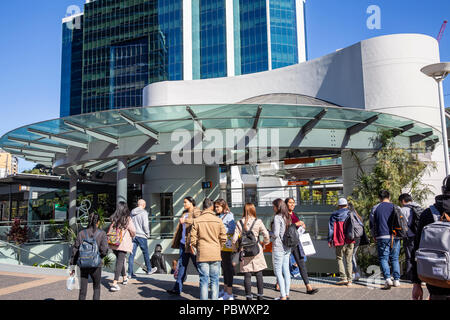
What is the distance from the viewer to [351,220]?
6781 millimetres

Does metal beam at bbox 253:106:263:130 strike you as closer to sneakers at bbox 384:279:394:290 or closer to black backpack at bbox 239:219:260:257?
black backpack at bbox 239:219:260:257

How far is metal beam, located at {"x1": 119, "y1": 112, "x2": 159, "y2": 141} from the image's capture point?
1020cm

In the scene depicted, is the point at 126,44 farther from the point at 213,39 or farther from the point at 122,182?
the point at 122,182

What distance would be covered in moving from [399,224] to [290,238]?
6.86 ft

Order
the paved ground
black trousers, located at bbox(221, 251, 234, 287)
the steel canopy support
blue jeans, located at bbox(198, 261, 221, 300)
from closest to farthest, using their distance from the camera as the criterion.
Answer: blue jeans, located at bbox(198, 261, 221, 300) → black trousers, located at bbox(221, 251, 234, 287) → the paved ground → the steel canopy support

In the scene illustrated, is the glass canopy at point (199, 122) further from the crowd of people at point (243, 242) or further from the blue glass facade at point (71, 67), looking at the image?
the blue glass facade at point (71, 67)

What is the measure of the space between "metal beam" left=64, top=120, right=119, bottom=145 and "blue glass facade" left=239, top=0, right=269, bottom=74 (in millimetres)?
61370

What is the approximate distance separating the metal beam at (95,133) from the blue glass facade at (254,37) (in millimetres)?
61370

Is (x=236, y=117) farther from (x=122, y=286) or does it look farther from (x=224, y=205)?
(x=122, y=286)

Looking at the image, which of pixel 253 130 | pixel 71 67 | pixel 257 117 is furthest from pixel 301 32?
pixel 257 117

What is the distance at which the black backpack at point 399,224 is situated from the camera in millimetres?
6453

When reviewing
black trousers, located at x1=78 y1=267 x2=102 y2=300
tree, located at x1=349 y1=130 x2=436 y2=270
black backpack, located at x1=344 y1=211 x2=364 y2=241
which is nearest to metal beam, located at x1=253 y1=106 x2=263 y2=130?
tree, located at x1=349 y1=130 x2=436 y2=270

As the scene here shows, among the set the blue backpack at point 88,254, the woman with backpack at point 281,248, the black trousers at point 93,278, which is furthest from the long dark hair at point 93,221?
the woman with backpack at point 281,248
